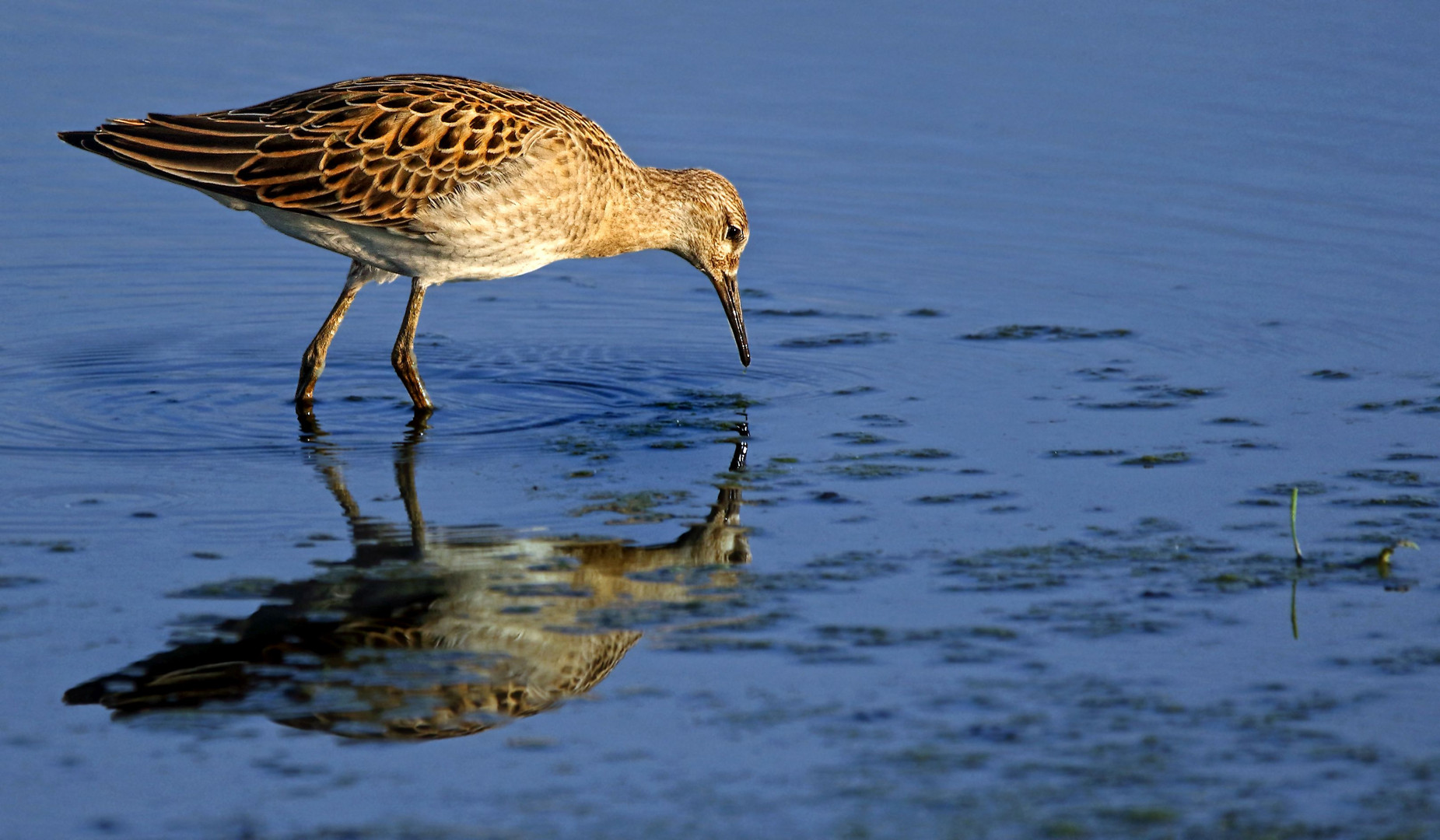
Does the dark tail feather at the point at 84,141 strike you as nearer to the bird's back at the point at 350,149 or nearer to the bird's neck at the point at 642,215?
the bird's back at the point at 350,149

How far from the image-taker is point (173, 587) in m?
6.93

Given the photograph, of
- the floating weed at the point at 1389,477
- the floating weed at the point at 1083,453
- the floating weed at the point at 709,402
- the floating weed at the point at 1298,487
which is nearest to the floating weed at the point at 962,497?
the floating weed at the point at 1083,453

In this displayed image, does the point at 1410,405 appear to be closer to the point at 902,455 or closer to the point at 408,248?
the point at 902,455

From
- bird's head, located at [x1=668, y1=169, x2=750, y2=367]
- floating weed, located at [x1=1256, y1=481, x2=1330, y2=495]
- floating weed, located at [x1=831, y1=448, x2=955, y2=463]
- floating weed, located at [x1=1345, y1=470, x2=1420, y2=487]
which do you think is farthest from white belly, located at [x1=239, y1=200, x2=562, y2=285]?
floating weed, located at [x1=1345, y1=470, x2=1420, y2=487]

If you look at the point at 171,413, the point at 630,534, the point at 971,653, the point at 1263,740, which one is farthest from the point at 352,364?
the point at 1263,740

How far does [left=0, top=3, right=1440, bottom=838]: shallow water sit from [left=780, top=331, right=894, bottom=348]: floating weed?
2.6 inches

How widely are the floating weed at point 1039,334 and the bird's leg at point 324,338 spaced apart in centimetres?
345

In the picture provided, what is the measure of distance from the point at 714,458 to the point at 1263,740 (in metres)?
3.53

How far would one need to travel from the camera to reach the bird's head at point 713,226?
1105 centimetres

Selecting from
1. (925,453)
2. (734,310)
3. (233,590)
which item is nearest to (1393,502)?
(925,453)

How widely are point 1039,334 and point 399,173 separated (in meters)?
3.87

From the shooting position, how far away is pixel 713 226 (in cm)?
1109

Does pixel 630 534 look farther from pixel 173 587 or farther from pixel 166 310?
pixel 166 310

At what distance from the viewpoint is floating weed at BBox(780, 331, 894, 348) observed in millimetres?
10922
